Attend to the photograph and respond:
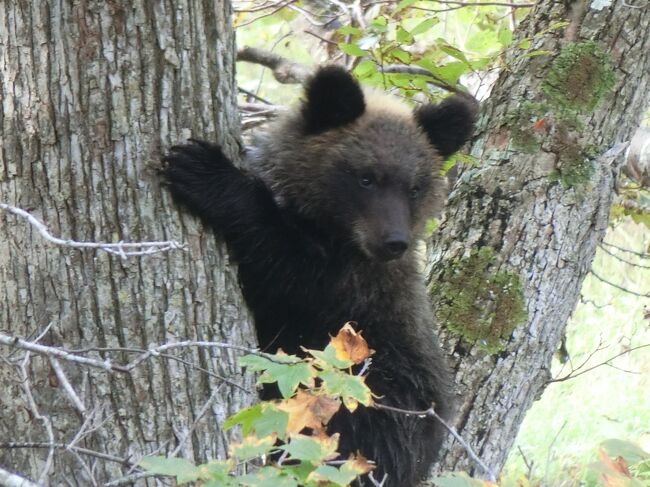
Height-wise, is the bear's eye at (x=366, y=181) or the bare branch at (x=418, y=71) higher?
the bare branch at (x=418, y=71)

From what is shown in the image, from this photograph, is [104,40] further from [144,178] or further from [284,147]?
[284,147]

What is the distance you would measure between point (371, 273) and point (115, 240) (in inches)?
72.1

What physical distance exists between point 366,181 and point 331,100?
1.49 feet

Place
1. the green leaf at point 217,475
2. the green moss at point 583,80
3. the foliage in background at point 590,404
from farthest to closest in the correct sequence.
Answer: the foliage in background at point 590,404
the green moss at point 583,80
the green leaf at point 217,475

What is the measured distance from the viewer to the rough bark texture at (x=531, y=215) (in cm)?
457

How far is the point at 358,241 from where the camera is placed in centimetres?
464

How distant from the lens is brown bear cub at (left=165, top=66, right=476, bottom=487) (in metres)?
4.41

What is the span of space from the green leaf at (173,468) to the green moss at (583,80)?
3.20 meters

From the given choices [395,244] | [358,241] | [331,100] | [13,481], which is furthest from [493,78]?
[13,481]

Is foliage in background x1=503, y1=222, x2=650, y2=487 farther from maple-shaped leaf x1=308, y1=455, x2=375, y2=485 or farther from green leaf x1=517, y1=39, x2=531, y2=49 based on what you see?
maple-shaped leaf x1=308, y1=455, x2=375, y2=485

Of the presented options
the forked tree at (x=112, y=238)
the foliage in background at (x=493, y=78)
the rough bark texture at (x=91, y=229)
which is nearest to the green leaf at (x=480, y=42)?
the foliage in background at (x=493, y=78)

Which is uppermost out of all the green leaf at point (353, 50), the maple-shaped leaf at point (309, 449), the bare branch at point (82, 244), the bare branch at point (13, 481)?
the green leaf at point (353, 50)

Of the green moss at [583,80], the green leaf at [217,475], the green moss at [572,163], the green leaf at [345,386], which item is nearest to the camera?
the green leaf at [217,475]

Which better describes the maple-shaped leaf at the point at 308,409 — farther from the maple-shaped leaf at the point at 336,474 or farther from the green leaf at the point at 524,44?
the green leaf at the point at 524,44
